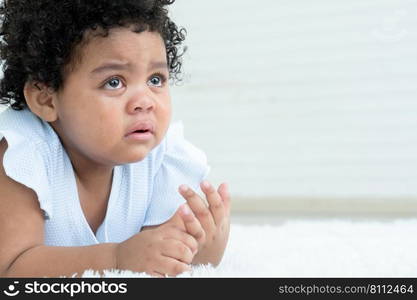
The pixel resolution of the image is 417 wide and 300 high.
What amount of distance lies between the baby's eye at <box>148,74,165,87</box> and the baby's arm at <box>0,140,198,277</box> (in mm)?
241

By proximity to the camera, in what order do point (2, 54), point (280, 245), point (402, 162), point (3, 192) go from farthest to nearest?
point (402, 162), point (280, 245), point (2, 54), point (3, 192)

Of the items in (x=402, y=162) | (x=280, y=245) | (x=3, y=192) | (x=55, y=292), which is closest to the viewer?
(x=55, y=292)

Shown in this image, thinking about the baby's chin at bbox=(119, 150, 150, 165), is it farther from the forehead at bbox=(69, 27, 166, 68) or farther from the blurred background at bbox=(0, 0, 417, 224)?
the blurred background at bbox=(0, 0, 417, 224)

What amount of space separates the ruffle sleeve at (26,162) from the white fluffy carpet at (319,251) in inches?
5.9

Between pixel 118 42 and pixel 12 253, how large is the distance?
0.33 meters

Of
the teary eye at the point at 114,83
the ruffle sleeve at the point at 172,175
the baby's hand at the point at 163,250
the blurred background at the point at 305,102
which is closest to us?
the baby's hand at the point at 163,250

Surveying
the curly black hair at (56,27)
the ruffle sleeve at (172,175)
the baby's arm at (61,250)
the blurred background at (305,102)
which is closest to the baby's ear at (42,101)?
the curly black hair at (56,27)

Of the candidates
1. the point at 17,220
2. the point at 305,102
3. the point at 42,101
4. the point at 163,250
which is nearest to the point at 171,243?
the point at 163,250

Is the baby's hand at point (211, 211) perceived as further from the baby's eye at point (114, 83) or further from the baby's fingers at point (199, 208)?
the baby's eye at point (114, 83)

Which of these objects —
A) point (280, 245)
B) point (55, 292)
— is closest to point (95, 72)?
point (55, 292)

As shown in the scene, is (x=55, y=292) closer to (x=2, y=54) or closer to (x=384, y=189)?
(x=2, y=54)

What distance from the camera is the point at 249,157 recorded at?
225 centimetres

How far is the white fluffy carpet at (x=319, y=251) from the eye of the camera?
1154 mm

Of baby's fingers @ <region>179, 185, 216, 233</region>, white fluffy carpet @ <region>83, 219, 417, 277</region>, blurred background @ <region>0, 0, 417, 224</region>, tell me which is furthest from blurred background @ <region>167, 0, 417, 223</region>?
baby's fingers @ <region>179, 185, 216, 233</region>
